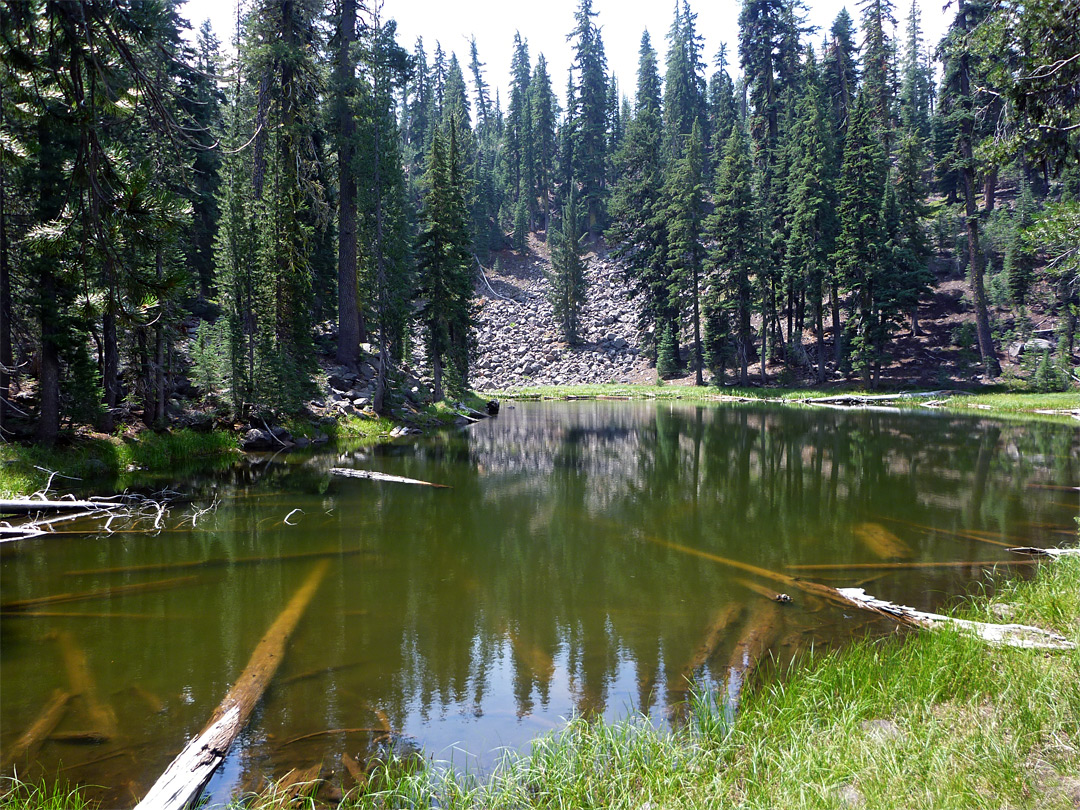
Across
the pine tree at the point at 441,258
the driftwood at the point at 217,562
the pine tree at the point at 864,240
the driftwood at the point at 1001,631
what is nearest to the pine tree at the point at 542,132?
the pine tree at the point at 864,240

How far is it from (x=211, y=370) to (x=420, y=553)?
15381 millimetres

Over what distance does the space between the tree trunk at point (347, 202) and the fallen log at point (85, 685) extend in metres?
24.6

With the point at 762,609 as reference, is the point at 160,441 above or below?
above

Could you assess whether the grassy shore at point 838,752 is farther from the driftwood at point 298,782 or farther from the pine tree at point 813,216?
the pine tree at point 813,216

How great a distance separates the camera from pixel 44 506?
11797mm

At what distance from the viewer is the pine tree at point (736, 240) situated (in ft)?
161

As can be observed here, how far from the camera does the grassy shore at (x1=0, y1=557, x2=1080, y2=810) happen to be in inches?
142

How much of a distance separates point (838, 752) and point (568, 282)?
6287 centimetres

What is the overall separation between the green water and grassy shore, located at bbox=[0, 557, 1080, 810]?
588mm

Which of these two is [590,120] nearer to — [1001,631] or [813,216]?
[813,216]

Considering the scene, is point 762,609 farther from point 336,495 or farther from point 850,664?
point 336,495

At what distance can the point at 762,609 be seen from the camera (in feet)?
25.3

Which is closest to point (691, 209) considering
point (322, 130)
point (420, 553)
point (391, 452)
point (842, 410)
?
point (842, 410)

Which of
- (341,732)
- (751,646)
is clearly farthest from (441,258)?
(341,732)
